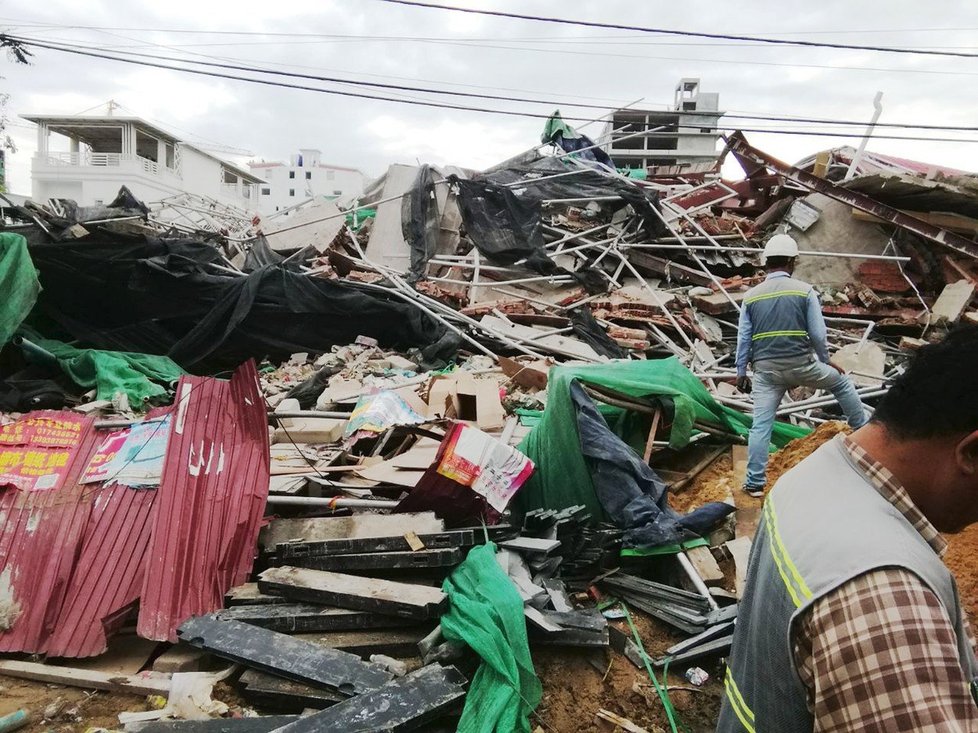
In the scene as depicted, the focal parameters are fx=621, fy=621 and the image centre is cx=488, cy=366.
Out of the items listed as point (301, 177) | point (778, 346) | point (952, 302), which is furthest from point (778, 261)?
point (301, 177)

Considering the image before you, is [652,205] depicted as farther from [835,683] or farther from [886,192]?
[835,683]

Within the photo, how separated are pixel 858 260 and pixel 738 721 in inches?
442

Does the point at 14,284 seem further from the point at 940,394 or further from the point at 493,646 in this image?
the point at 940,394

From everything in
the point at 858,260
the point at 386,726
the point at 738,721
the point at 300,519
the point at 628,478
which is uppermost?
the point at 858,260

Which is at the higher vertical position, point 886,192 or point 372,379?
point 886,192

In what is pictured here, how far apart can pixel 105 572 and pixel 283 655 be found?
4.30 feet

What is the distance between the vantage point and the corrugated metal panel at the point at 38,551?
3.36 m

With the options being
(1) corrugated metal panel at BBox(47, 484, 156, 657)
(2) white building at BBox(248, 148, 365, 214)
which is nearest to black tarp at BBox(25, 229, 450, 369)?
(1) corrugated metal panel at BBox(47, 484, 156, 657)

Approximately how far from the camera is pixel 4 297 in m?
7.32

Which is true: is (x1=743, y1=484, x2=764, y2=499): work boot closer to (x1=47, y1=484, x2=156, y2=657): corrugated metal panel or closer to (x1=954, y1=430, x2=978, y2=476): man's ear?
(x1=954, y1=430, x2=978, y2=476): man's ear

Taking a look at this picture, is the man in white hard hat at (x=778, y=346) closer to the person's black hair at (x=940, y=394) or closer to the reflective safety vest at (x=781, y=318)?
the reflective safety vest at (x=781, y=318)

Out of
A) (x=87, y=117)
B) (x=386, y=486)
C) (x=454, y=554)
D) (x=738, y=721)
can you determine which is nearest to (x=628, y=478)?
(x=454, y=554)

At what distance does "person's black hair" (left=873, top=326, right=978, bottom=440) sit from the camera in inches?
37.8

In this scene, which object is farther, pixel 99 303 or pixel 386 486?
pixel 99 303
